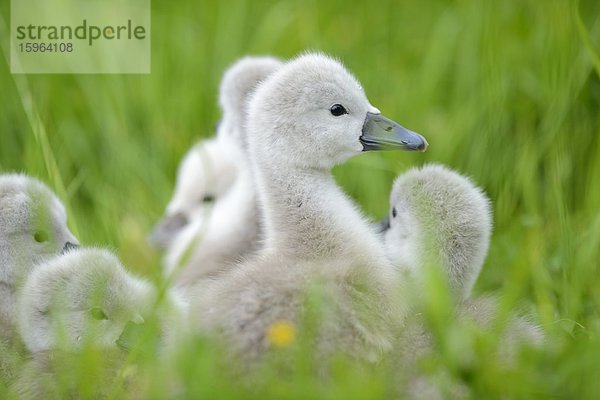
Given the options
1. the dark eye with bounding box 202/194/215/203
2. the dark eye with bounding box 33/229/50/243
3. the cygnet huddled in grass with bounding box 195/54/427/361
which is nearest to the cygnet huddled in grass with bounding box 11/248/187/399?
the cygnet huddled in grass with bounding box 195/54/427/361

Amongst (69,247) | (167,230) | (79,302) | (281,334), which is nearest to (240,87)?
(167,230)

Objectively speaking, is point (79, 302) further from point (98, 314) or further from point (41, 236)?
point (41, 236)

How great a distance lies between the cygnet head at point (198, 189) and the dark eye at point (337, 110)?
1.03 metres

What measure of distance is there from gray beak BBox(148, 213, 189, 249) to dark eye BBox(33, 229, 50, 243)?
971 millimetres

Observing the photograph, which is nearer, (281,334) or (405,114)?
(281,334)

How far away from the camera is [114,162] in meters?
4.62

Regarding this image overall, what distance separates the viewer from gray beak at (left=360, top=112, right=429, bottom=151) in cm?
304

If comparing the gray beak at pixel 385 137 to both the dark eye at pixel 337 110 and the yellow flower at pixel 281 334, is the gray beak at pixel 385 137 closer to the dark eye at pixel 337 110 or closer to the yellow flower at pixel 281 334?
the dark eye at pixel 337 110

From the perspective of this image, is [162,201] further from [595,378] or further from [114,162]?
[595,378]

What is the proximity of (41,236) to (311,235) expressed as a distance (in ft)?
2.83

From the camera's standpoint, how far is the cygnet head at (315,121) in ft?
9.70

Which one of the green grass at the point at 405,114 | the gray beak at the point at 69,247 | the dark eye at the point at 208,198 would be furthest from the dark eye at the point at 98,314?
the dark eye at the point at 208,198

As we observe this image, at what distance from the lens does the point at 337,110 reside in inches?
119

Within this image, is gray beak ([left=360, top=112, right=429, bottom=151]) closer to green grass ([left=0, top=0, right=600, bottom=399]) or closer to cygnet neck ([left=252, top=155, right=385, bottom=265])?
cygnet neck ([left=252, top=155, right=385, bottom=265])
